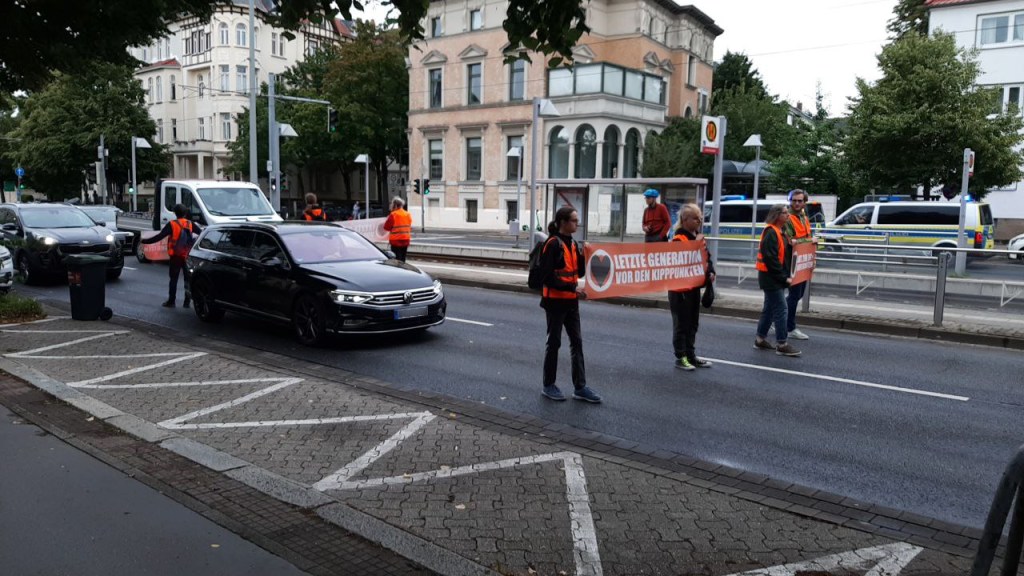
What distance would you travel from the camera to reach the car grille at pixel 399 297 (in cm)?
991

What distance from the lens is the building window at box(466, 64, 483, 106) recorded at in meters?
49.3

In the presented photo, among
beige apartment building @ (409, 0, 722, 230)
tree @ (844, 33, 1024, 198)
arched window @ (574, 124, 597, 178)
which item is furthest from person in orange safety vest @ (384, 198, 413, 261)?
arched window @ (574, 124, 597, 178)

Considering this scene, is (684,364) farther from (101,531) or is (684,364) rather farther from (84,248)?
(84,248)

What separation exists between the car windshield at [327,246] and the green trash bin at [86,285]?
10.1 ft

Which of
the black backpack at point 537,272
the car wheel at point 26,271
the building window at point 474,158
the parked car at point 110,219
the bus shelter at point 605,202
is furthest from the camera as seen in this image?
the building window at point 474,158

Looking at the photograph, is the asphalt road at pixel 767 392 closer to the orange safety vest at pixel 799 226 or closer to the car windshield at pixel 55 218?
the orange safety vest at pixel 799 226

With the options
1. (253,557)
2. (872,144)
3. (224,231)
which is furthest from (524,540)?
(872,144)

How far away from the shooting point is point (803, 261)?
11250 mm

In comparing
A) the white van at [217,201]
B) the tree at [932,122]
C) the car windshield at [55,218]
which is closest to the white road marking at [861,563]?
the white van at [217,201]

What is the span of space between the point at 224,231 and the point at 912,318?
1076 cm

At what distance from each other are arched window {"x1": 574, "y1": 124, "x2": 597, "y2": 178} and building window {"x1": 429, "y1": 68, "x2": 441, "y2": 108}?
11.8 metres

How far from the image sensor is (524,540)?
4281 millimetres

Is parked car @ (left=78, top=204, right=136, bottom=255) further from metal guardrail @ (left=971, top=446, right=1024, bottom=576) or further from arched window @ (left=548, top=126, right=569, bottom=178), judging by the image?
arched window @ (left=548, top=126, right=569, bottom=178)

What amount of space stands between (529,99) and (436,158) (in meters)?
8.76
